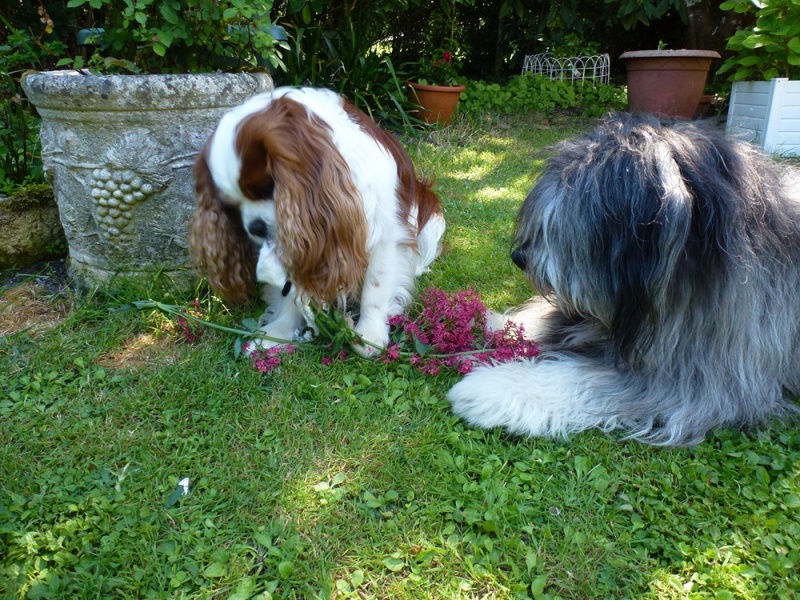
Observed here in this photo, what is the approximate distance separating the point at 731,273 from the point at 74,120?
2820mm

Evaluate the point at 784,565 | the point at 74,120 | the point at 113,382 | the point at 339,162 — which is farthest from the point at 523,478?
the point at 74,120

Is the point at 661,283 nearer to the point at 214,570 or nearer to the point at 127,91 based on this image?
the point at 214,570

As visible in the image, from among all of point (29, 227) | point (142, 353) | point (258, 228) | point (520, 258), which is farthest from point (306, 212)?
point (29, 227)

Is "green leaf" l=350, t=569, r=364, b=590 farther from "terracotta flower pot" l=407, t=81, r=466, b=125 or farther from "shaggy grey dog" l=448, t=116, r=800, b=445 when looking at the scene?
"terracotta flower pot" l=407, t=81, r=466, b=125

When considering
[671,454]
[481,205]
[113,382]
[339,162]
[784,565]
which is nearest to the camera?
[784,565]

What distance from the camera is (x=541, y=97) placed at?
24.5 feet

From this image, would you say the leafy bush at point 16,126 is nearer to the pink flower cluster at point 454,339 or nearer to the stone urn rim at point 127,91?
the stone urn rim at point 127,91

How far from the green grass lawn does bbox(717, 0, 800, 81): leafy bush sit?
400cm

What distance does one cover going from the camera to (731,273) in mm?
2012

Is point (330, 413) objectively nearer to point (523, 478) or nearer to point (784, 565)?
point (523, 478)

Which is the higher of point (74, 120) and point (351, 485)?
point (74, 120)

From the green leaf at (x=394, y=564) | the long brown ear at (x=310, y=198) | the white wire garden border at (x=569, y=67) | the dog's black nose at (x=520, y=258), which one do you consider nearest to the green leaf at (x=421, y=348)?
the long brown ear at (x=310, y=198)

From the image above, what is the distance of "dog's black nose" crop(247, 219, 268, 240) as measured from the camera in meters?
2.33

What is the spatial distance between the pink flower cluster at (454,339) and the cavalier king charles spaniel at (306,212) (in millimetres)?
109
